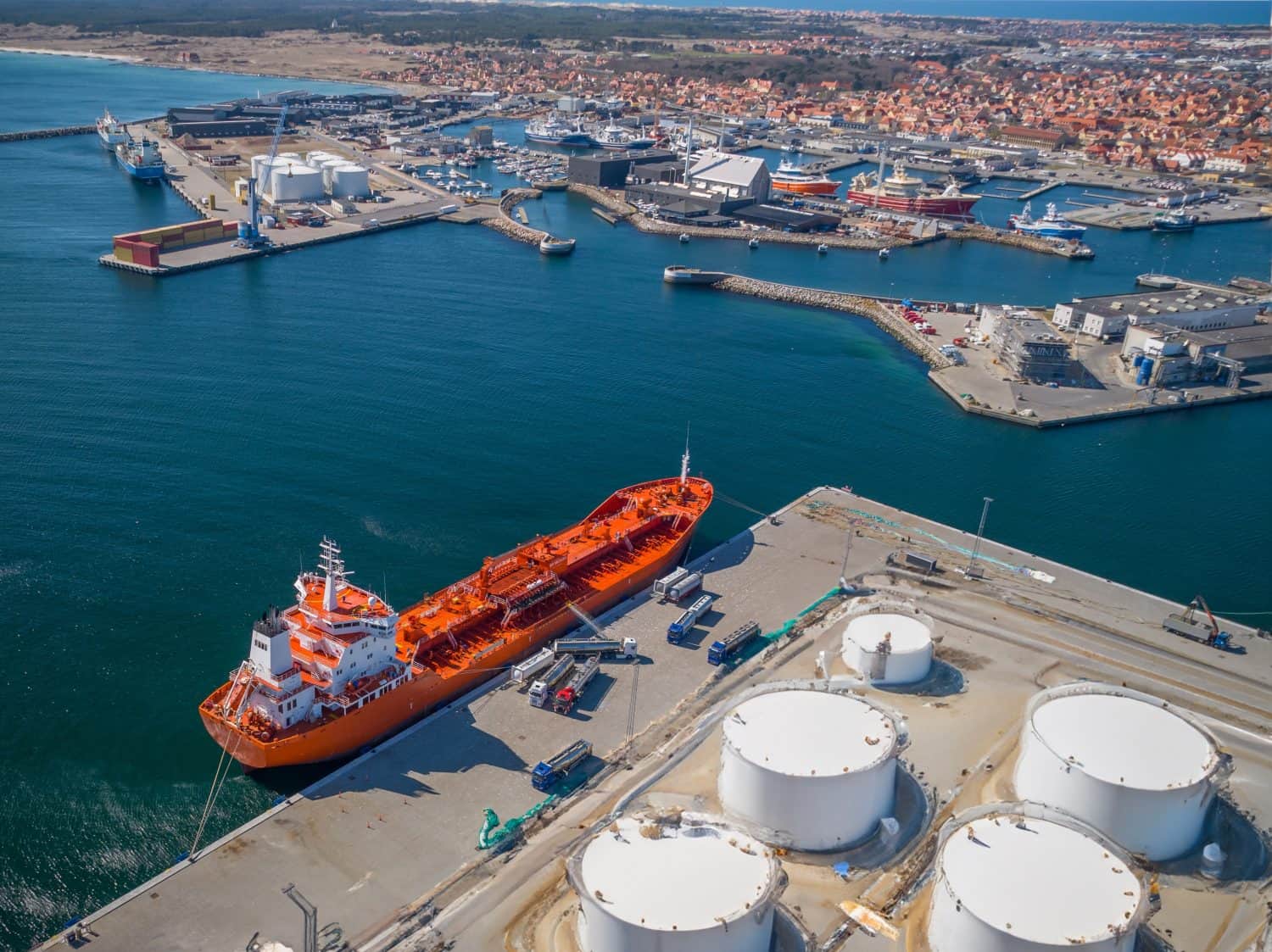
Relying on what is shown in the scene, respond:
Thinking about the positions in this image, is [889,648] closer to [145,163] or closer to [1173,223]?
[1173,223]

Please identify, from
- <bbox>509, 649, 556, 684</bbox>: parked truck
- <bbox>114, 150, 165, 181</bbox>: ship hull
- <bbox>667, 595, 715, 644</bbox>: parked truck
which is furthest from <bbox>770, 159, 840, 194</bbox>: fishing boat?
<bbox>509, 649, 556, 684</bbox>: parked truck

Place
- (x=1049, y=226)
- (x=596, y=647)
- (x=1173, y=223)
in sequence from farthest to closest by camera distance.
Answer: (x=1173, y=223) < (x=1049, y=226) < (x=596, y=647)

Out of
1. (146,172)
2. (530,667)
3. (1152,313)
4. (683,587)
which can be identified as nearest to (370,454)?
(683,587)

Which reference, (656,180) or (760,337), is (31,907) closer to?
(760,337)

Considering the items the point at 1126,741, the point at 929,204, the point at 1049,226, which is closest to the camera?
the point at 1126,741

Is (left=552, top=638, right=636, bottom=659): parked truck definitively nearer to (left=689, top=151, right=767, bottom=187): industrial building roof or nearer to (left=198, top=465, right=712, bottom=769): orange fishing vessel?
(left=198, top=465, right=712, bottom=769): orange fishing vessel

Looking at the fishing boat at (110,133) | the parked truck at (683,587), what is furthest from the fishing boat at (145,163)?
the parked truck at (683,587)
